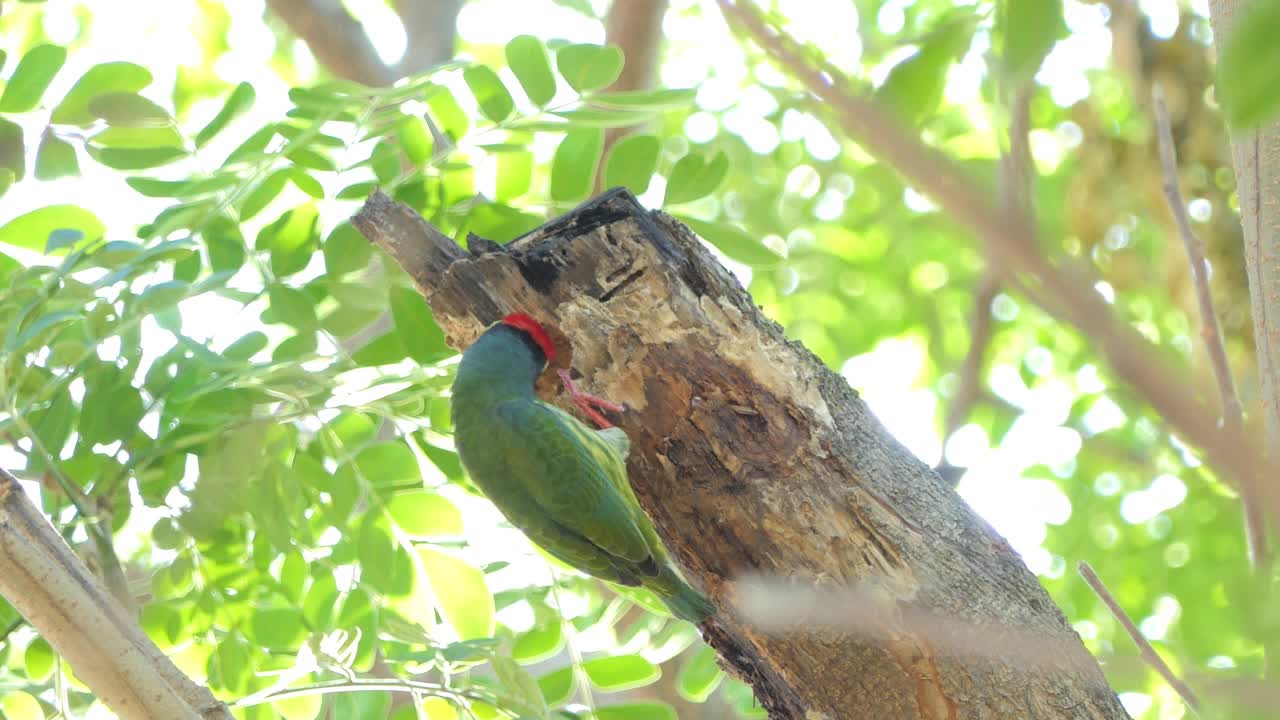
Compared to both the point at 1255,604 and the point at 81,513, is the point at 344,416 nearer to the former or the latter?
the point at 81,513

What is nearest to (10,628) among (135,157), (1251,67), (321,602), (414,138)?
(321,602)

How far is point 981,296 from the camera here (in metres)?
1.59

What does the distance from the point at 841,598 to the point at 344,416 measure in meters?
1.49

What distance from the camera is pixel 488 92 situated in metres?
2.98

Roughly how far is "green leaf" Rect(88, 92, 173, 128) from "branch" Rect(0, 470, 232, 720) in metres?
1.19

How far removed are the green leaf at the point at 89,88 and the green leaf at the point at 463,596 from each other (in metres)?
1.46

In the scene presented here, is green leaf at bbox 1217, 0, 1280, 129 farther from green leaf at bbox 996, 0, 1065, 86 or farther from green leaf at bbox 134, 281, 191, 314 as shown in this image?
green leaf at bbox 134, 281, 191, 314

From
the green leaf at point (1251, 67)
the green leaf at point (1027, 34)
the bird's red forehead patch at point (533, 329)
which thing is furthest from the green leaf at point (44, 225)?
the green leaf at point (1251, 67)

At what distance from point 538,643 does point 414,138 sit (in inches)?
53.1

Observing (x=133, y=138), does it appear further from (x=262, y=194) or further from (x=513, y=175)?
(x=513, y=175)

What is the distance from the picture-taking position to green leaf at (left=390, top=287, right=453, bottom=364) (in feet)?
9.78

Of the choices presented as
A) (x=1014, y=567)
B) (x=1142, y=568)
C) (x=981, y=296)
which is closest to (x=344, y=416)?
(x=1014, y=567)

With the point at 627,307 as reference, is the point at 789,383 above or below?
below

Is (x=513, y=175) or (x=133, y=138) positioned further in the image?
(x=513, y=175)
